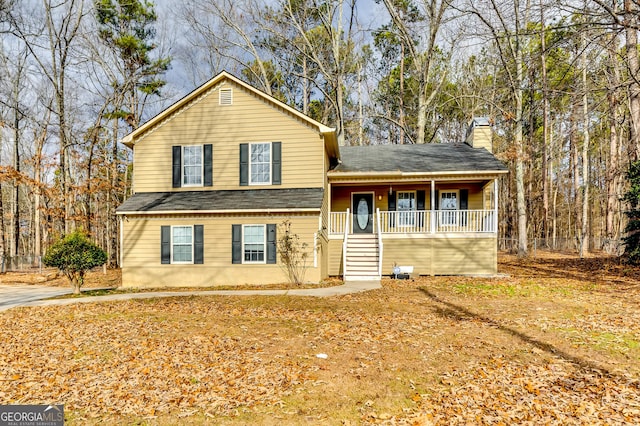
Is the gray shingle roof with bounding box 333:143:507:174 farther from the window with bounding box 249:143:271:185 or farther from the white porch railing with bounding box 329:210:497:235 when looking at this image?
the window with bounding box 249:143:271:185

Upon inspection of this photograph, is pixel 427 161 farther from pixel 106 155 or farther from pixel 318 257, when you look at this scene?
pixel 106 155

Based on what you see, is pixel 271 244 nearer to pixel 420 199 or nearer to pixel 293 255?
pixel 293 255

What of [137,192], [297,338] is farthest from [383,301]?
[137,192]

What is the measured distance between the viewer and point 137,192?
15.0m

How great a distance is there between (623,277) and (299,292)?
11.5 metres

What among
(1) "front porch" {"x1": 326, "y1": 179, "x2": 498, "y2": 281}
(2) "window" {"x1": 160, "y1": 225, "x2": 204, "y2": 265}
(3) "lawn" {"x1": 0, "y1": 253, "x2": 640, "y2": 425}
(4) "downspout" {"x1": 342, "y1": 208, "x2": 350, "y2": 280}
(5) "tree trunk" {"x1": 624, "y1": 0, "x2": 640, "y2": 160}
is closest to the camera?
(3) "lawn" {"x1": 0, "y1": 253, "x2": 640, "y2": 425}

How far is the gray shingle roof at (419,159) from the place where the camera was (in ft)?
48.6

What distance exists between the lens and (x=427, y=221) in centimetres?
1532

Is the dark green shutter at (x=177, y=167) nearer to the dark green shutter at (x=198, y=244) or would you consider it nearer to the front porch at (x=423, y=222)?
the dark green shutter at (x=198, y=244)

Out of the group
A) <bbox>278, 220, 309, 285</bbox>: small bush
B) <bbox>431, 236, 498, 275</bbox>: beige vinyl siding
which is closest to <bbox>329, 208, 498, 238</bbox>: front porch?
<bbox>431, 236, 498, 275</bbox>: beige vinyl siding

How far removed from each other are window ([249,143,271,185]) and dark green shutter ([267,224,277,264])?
2.04m

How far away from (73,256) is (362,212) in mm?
11147

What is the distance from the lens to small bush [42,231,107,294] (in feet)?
38.7

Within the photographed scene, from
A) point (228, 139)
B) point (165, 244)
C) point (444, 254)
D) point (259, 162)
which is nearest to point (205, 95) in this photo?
point (228, 139)
